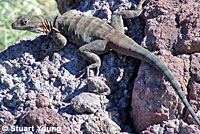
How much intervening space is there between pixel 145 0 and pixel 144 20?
35 cm

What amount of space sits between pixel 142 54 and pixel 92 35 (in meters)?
0.96

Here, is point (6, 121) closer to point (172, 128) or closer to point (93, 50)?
point (93, 50)

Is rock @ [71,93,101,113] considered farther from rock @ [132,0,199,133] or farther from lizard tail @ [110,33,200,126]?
lizard tail @ [110,33,200,126]

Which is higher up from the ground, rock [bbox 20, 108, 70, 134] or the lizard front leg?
the lizard front leg

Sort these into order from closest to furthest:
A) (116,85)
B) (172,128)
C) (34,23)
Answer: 1. (172,128)
2. (116,85)
3. (34,23)

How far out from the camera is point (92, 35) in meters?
4.03

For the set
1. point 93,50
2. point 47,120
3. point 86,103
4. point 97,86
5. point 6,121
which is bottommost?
point 6,121

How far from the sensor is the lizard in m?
3.54

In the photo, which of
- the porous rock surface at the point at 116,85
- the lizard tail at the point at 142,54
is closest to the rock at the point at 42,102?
the porous rock surface at the point at 116,85

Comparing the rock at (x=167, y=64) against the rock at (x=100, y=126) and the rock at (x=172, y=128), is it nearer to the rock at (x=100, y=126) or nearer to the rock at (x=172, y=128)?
the rock at (x=172, y=128)

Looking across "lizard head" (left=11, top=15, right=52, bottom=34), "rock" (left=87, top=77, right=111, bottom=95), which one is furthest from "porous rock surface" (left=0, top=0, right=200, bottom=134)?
"lizard head" (left=11, top=15, right=52, bottom=34)

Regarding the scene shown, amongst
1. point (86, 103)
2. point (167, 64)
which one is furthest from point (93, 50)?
point (167, 64)

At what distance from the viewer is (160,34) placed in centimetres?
337

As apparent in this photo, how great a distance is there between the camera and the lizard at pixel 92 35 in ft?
11.6
